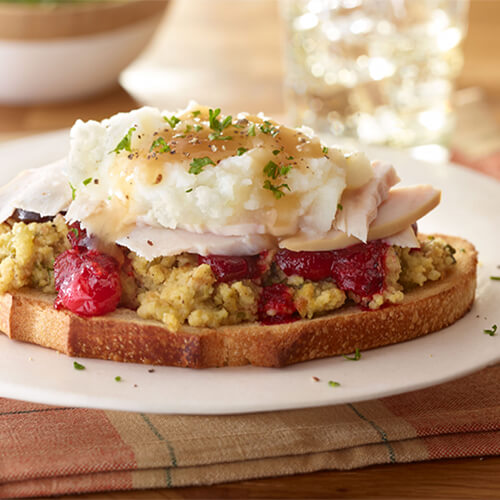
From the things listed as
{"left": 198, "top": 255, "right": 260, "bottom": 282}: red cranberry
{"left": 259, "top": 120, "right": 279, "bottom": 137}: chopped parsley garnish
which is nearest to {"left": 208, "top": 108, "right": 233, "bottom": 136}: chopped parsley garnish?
{"left": 259, "top": 120, "right": 279, "bottom": 137}: chopped parsley garnish

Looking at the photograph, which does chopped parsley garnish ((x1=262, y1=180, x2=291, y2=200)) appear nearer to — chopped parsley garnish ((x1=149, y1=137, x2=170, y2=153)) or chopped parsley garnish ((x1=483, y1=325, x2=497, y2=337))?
chopped parsley garnish ((x1=149, y1=137, x2=170, y2=153))

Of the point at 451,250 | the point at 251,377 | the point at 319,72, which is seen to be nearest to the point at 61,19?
the point at 319,72

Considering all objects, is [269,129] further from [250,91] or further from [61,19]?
[250,91]

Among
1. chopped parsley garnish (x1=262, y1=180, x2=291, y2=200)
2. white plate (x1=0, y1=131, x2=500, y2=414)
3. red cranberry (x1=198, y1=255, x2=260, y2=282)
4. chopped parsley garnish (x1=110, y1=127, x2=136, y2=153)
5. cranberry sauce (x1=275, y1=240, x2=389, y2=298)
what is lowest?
white plate (x1=0, y1=131, x2=500, y2=414)

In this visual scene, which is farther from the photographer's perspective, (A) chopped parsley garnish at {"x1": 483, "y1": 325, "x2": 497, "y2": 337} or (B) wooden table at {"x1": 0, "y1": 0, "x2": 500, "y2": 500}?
(A) chopped parsley garnish at {"x1": 483, "y1": 325, "x2": 497, "y2": 337}

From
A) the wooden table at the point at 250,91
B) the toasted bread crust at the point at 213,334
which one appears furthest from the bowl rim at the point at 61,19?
the toasted bread crust at the point at 213,334

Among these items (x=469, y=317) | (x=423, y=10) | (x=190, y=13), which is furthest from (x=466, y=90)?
(x=469, y=317)

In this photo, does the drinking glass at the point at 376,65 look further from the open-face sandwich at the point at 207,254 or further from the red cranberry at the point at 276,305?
the red cranberry at the point at 276,305
